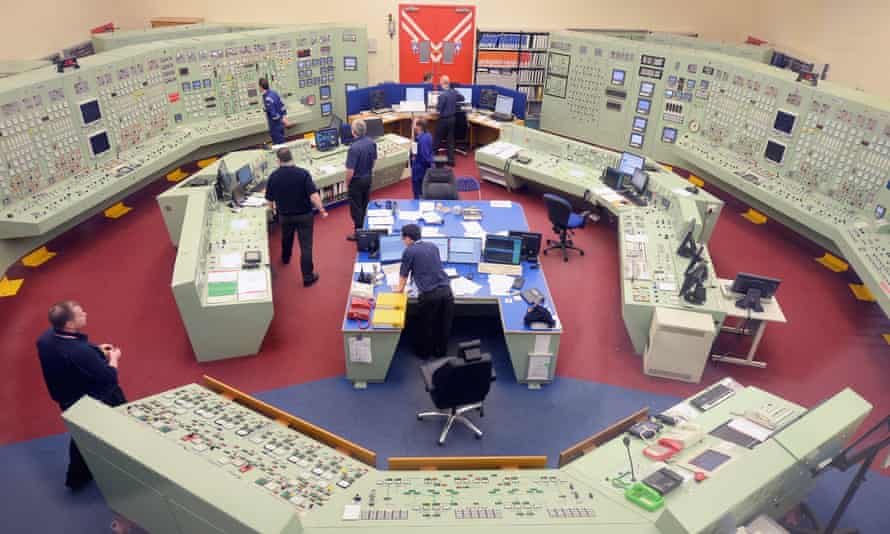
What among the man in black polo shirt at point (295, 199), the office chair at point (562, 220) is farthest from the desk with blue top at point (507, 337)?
the office chair at point (562, 220)

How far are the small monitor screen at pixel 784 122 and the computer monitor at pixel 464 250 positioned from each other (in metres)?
4.72

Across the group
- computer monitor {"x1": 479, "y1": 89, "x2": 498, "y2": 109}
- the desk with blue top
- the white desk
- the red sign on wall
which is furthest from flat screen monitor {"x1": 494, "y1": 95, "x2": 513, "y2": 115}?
the white desk

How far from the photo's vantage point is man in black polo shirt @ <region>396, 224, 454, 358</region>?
195 inches

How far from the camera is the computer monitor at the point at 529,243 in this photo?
5738 millimetres

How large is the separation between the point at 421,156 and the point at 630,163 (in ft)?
9.07

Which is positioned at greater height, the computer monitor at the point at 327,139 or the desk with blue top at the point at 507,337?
the computer monitor at the point at 327,139

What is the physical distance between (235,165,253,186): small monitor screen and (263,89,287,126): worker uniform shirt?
2328mm

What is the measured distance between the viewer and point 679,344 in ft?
16.9

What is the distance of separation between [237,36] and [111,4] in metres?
3.71

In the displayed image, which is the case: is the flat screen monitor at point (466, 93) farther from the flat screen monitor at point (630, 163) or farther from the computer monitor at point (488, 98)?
the flat screen monitor at point (630, 163)

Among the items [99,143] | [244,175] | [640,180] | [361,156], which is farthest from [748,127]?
[99,143]

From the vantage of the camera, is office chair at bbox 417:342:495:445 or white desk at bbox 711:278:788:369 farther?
white desk at bbox 711:278:788:369

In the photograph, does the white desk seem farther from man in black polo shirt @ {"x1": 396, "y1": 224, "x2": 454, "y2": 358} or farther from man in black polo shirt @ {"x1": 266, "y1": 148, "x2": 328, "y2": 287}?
man in black polo shirt @ {"x1": 266, "y1": 148, "x2": 328, "y2": 287}

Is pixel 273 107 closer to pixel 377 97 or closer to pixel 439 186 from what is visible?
pixel 377 97
